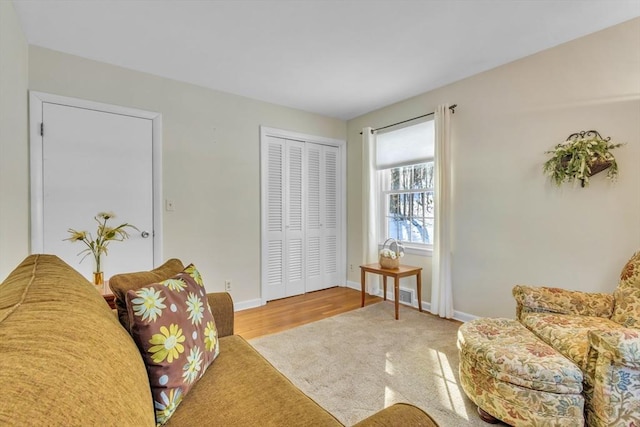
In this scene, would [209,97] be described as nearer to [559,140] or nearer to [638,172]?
[559,140]

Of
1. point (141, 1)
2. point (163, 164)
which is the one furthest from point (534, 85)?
point (163, 164)

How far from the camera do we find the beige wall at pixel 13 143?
1.76 metres

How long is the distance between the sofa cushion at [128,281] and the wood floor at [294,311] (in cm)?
142

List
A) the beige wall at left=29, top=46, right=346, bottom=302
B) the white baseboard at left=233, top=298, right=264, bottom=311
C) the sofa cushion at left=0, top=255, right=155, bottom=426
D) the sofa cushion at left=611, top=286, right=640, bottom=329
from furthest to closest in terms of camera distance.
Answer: the white baseboard at left=233, top=298, right=264, bottom=311
the beige wall at left=29, top=46, right=346, bottom=302
the sofa cushion at left=611, top=286, right=640, bottom=329
the sofa cushion at left=0, top=255, right=155, bottom=426

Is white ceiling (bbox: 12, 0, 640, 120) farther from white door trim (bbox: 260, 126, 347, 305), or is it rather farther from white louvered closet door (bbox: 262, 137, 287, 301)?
white louvered closet door (bbox: 262, 137, 287, 301)

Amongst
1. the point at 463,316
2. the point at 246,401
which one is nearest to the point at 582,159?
the point at 463,316

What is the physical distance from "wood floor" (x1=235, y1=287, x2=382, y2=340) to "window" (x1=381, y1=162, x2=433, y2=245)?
942 millimetres

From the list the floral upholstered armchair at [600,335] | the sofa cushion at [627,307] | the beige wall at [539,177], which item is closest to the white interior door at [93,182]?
the beige wall at [539,177]

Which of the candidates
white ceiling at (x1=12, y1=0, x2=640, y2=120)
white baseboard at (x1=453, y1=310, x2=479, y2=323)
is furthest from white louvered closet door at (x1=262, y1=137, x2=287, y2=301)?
white baseboard at (x1=453, y1=310, x2=479, y2=323)

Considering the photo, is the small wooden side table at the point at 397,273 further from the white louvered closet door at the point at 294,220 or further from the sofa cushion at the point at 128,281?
the sofa cushion at the point at 128,281

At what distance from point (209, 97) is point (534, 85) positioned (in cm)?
317

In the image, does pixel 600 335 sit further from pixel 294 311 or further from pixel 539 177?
pixel 294 311

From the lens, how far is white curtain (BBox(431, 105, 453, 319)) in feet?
10.2

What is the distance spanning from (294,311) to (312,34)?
278 cm
